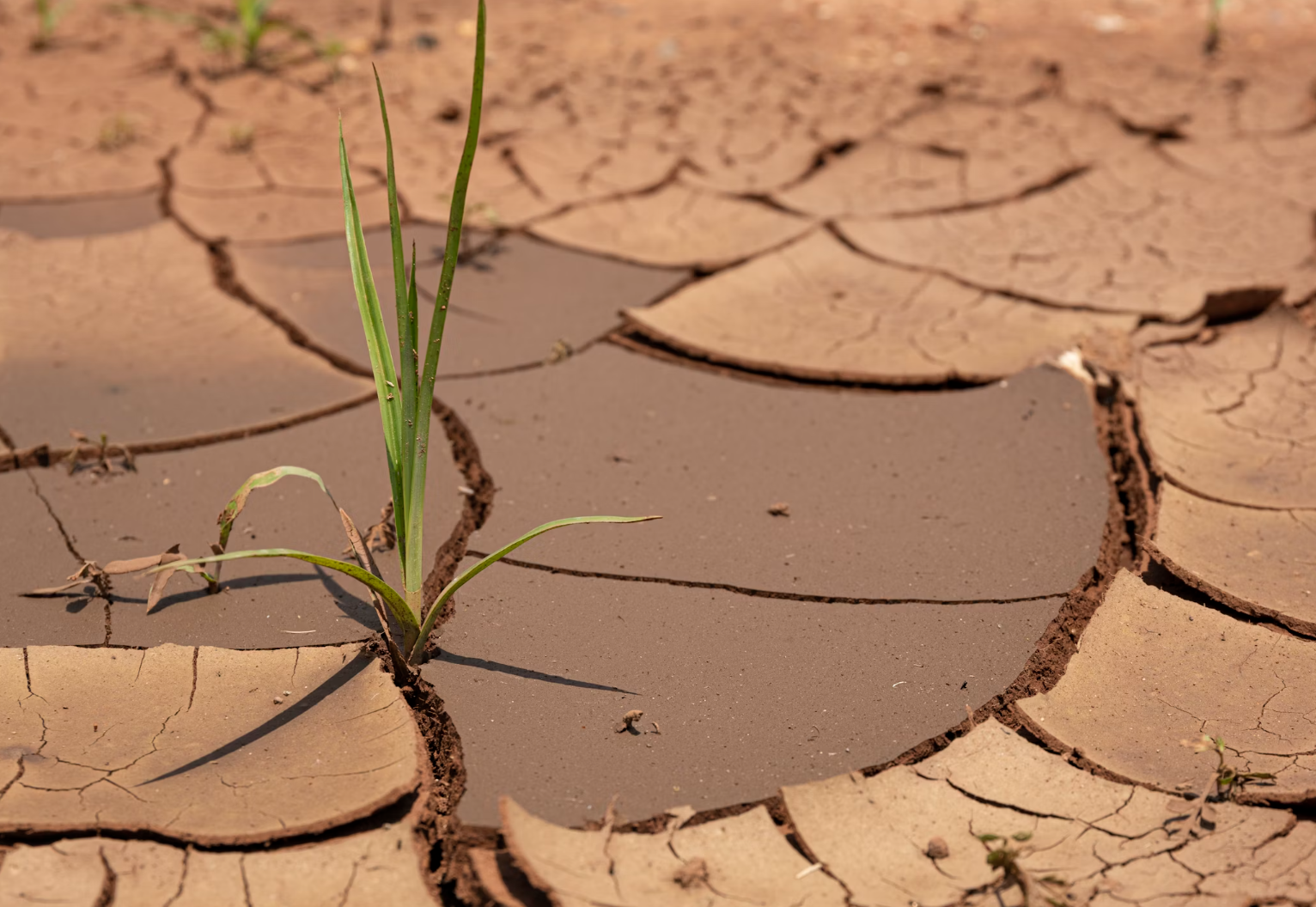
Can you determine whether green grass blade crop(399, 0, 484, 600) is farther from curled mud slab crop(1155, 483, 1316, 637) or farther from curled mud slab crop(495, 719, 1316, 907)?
curled mud slab crop(1155, 483, 1316, 637)

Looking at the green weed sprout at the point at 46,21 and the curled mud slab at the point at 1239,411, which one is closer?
the curled mud slab at the point at 1239,411

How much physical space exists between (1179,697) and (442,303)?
1.22 m

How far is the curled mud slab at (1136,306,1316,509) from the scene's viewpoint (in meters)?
2.22

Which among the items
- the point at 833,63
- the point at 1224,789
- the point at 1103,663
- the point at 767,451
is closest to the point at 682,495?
the point at 767,451

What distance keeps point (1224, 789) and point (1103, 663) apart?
0.93ft

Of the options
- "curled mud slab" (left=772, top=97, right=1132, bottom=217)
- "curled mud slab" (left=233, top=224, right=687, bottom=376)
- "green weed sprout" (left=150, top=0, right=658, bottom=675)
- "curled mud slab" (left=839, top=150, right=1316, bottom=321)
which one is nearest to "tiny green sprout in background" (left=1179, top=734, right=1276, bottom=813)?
"green weed sprout" (left=150, top=0, right=658, bottom=675)

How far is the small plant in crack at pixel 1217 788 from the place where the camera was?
152 cm

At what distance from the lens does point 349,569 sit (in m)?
1.59

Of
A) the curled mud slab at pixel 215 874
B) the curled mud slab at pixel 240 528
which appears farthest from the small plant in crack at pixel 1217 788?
the curled mud slab at pixel 240 528

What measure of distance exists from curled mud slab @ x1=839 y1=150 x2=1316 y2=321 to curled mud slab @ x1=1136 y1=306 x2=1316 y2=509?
0.14 meters

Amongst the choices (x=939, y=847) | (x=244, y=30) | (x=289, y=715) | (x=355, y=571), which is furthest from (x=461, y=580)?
(x=244, y=30)

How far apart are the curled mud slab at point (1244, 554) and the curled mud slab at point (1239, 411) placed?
0.15 ft

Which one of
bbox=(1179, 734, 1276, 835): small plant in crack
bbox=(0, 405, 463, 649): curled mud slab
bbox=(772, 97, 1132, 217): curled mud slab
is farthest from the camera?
bbox=(772, 97, 1132, 217): curled mud slab

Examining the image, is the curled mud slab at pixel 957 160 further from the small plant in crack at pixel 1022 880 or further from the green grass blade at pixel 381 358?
the small plant in crack at pixel 1022 880
